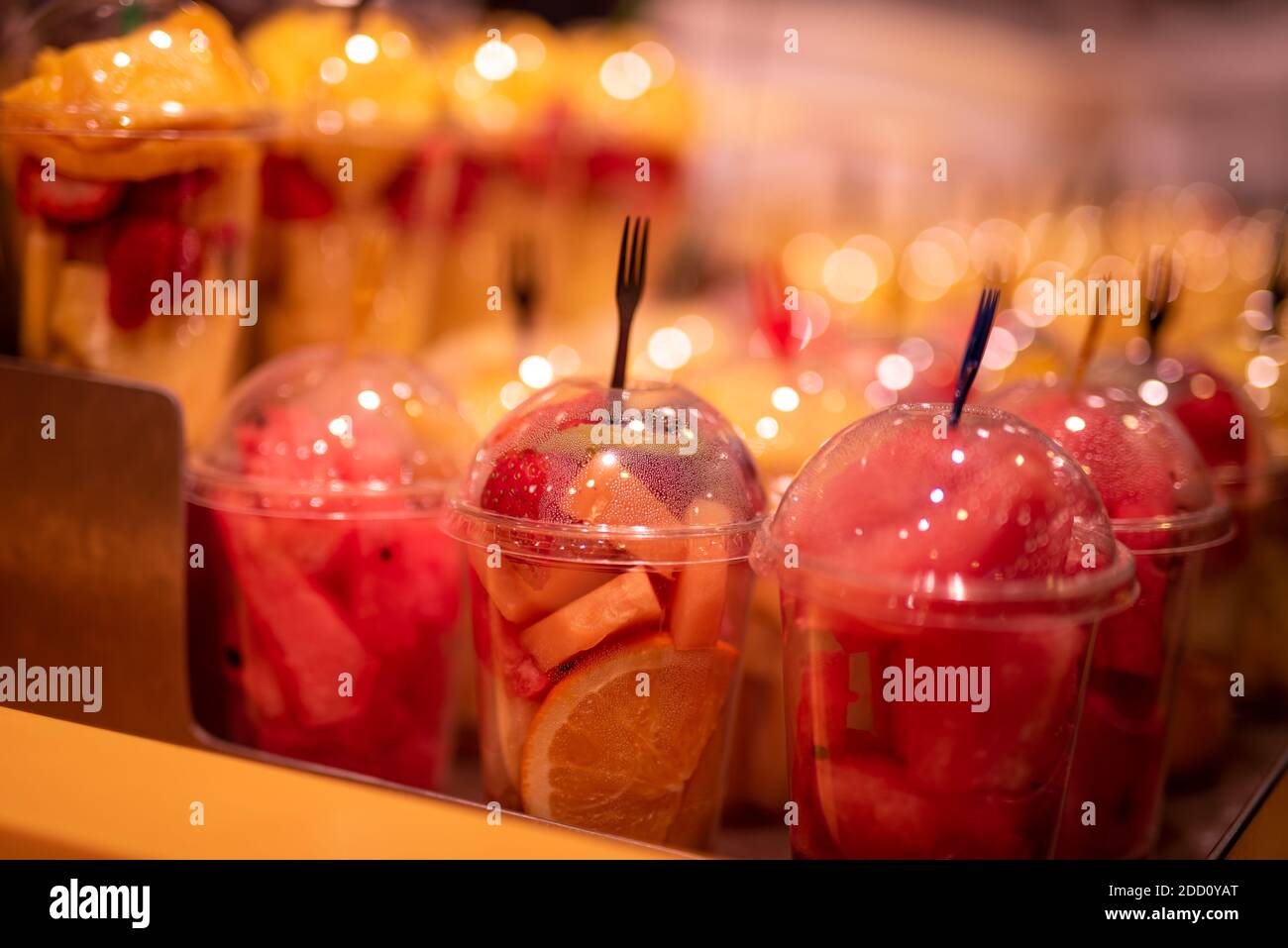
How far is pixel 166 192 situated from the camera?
4.42 feet

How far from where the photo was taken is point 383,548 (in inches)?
49.5

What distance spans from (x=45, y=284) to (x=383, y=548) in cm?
46

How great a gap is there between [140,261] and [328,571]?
38cm

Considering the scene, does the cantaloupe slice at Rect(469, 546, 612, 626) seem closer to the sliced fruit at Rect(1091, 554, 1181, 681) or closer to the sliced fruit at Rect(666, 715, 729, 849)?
the sliced fruit at Rect(666, 715, 729, 849)

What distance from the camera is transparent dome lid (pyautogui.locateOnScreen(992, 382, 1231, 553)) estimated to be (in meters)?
1.16

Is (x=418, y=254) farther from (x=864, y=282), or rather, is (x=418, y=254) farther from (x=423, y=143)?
(x=864, y=282)

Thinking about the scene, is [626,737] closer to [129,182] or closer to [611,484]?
[611,484]

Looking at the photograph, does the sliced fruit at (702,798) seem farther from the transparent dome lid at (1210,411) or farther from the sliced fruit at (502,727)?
the transparent dome lid at (1210,411)

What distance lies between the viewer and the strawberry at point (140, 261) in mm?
1333

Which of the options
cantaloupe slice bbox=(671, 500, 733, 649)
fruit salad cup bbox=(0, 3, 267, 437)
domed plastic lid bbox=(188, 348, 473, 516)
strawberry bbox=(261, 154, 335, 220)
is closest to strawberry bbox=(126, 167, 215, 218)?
fruit salad cup bbox=(0, 3, 267, 437)

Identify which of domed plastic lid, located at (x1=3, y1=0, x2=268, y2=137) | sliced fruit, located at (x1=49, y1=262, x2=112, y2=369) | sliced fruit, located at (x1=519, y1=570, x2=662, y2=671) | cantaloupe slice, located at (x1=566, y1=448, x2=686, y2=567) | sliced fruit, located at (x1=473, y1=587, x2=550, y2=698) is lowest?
sliced fruit, located at (x1=473, y1=587, x2=550, y2=698)

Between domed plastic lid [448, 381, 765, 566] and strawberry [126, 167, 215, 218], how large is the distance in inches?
18.3

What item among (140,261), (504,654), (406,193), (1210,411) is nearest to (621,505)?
(504,654)
